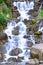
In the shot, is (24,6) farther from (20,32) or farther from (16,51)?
(16,51)

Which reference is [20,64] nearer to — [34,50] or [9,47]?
[34,50]

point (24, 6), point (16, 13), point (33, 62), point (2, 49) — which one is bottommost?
point (2, 49)

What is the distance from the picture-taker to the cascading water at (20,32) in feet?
55.9

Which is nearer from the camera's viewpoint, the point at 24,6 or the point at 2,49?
the point at 2,49

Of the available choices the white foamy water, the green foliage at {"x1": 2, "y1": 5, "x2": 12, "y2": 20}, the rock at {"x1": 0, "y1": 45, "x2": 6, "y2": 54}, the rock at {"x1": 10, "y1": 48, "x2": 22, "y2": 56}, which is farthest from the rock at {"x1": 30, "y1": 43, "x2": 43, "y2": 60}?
the white foamy water

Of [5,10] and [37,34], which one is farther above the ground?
[5,10]

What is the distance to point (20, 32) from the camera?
19.1 metres

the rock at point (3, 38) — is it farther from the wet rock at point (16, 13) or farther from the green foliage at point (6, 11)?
the wet rock at point (16, 13)

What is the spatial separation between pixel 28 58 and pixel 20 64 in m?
1.16

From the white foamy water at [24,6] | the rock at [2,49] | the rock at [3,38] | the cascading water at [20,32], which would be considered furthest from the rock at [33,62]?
the white foamy water at [24,6]

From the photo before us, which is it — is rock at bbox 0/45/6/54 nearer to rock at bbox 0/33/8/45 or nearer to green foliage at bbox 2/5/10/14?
rock at bbox 0/33/8/45

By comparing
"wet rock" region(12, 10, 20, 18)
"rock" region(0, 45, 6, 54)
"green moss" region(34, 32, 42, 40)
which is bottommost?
"rock" region(0, 45, 6, 54)

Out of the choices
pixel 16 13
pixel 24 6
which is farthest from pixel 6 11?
pixel 24 6

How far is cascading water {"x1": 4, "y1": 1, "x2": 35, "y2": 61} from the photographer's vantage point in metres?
17.0
